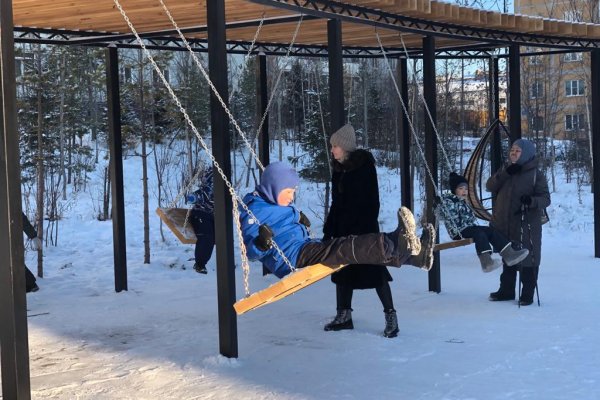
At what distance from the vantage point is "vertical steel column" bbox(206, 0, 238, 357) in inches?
226

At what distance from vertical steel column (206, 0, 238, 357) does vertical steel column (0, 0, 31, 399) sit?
194cm

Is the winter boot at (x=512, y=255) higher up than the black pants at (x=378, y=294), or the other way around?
the winter boot at (x=512, y=255)

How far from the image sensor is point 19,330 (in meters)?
4.02

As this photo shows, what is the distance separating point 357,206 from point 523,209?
2.37m

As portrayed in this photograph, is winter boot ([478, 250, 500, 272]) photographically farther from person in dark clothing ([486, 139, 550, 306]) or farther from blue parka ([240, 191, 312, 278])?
blue parka ([240, 191, 312, 278])

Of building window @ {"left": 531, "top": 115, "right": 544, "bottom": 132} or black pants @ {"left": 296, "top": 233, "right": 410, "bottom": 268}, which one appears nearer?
Answer: black pants @ {"left": 296, "top": 233, "right": 410, "bottom": 268}

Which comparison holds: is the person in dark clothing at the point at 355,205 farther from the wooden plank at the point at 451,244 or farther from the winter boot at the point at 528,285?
the winter boot at the point at 528,285

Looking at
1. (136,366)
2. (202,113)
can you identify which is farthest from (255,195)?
(202,113)

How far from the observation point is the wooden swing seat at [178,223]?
794cm

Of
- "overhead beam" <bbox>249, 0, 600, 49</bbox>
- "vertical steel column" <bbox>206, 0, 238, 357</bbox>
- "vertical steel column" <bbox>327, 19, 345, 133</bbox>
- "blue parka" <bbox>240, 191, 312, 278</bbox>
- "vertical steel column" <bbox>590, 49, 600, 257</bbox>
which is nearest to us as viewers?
"blue parka" <bbox>240, 191, 312, 278</bbox>

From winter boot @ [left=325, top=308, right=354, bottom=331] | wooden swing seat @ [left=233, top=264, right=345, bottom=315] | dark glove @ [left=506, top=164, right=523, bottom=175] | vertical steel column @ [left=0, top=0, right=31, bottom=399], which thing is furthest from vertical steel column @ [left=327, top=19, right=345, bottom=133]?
vertical steel column @ [left=0, top=0, right=31, bottom=399]

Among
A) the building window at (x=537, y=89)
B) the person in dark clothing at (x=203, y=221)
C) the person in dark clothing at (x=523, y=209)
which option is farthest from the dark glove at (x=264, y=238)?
the building window at (x=537, y=89)

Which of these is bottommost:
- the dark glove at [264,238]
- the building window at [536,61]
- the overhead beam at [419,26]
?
the dark glove at [264,238]

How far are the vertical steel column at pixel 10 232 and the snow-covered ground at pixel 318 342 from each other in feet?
3.42
